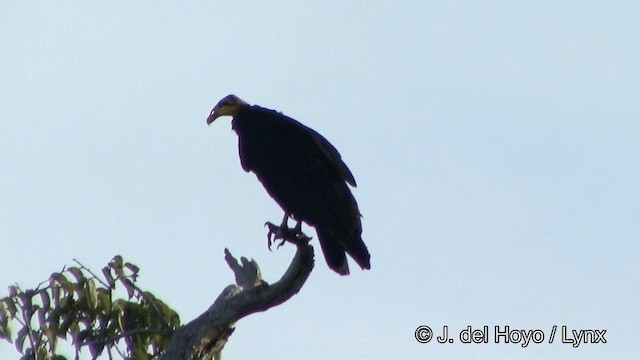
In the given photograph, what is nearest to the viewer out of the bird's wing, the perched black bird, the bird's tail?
the bird's tail

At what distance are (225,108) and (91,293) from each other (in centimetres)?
311

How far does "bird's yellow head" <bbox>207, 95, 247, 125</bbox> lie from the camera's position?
8.05 metres

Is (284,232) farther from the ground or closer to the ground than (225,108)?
closer to the ground

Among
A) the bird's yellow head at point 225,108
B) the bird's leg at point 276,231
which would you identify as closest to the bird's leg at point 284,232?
the bird's leg at point 276,231

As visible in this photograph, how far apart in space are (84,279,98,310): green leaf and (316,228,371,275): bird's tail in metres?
1.40

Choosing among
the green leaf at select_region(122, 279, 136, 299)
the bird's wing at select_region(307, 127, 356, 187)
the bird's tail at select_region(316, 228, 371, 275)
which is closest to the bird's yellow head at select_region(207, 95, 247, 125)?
the bird's wing at select_region(307, 127, 356, 187)

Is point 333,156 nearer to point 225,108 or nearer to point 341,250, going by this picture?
point 341,250

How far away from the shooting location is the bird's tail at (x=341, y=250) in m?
5.94

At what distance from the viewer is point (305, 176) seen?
664 centimetres

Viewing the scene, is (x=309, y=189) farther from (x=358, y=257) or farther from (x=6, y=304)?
(x=6, y=304)

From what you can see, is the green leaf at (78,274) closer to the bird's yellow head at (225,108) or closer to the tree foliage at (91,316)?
the tree foliage at (91,316)

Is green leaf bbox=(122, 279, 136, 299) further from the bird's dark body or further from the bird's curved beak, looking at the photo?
the bird's curved beak

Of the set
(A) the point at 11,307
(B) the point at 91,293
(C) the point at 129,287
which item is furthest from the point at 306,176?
(A) the point at 11,307

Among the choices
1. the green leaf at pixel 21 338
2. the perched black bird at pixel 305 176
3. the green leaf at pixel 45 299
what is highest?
the perched black bird at pixel 305 176
